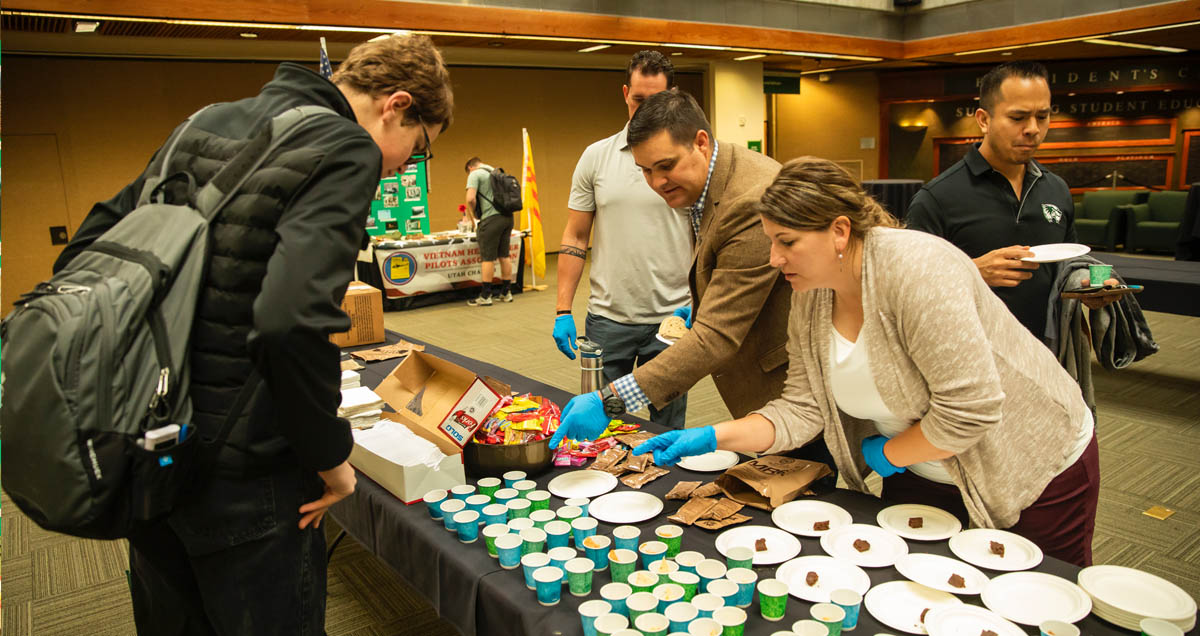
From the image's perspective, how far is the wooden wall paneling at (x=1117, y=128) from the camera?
11539 millimetres

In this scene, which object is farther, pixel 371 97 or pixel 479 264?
pixel 479 264

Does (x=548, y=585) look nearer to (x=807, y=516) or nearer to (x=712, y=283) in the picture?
(x=807, y=516)

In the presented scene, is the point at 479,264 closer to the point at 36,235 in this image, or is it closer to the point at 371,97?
the point at 36,235

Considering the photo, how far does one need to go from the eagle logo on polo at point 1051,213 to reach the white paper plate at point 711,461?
1292 millimetres

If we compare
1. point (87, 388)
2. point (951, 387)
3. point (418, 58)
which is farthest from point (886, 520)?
point (87, 388)

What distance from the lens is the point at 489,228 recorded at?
718 cm

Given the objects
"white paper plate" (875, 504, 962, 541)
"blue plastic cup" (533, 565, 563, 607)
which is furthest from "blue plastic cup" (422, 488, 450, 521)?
"white paper plate" (875, 504, 962, 541)

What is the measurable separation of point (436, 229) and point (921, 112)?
8791 millimetres

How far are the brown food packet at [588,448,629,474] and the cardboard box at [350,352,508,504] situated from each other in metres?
0.26

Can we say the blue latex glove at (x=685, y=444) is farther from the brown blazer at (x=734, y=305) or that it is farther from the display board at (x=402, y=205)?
the display board at (x=402, y=205)

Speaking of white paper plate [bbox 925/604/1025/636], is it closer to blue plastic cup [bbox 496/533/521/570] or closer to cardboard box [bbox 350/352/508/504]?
blue plastic cup [bbox 496/533/521/570]

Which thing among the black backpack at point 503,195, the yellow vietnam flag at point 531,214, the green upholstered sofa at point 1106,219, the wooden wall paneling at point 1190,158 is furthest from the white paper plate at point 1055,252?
the wooden wall paneling at point 1190,158

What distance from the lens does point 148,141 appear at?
8438mm

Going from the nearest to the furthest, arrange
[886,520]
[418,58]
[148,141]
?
[418,58]
[886,520]
[148,141]
